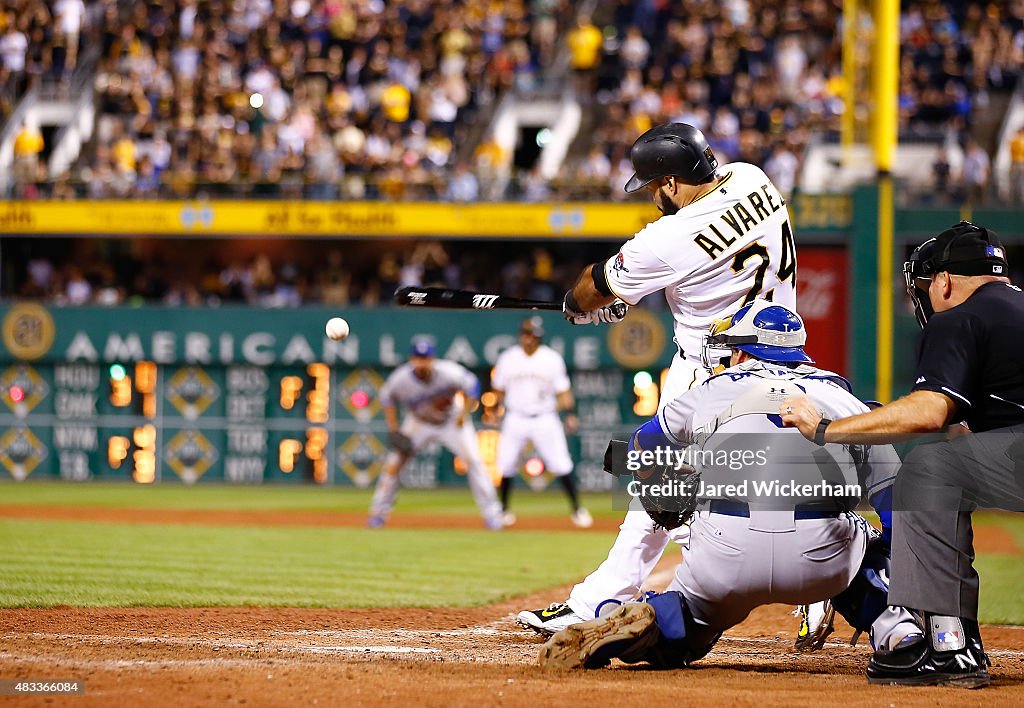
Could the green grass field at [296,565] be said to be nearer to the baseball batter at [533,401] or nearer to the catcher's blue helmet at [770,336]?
the baseball batter at [533,401]

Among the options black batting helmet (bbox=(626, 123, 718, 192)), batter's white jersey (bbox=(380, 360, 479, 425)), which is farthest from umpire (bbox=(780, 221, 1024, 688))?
batter's white jersey (bbox=(380, 360, 479, 425))

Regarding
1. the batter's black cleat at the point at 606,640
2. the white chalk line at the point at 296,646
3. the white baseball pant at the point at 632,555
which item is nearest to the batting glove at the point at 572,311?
the white baseball pant at the point at 632,555

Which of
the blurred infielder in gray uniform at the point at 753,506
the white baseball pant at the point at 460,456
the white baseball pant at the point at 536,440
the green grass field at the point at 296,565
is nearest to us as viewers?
the blurred infielder in gray uniform at the point at 753,506

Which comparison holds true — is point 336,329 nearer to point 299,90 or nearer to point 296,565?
point 296,565

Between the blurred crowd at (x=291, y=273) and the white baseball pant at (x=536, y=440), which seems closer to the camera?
the white baseball pant at (x=536, y=440)

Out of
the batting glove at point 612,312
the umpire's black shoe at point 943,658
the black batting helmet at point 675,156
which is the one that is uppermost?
the black batting helmet at point 675,156

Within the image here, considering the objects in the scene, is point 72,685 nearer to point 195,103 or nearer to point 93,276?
point 93,276

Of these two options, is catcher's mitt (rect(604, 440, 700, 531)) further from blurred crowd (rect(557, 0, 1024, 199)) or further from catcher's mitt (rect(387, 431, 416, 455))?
blurred crowd (rect(557, 0, 1024, 199))
